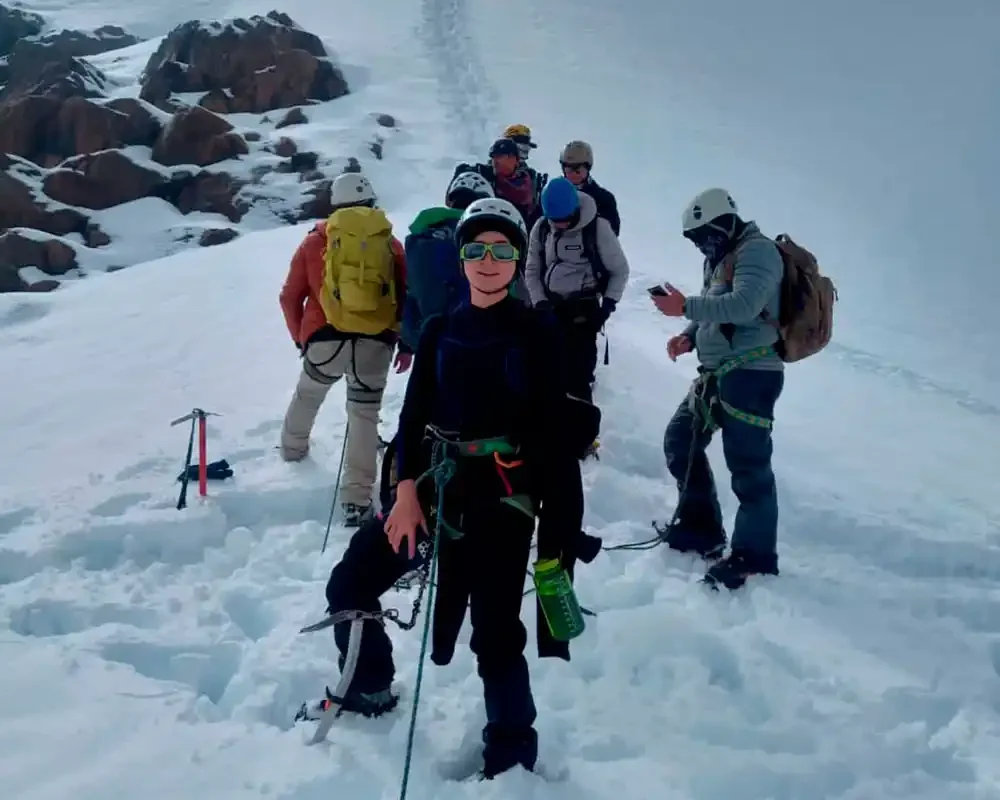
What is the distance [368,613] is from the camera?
3.16m

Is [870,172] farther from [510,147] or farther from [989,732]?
[989,732]

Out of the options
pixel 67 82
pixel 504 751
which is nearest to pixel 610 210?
pixel 504 751

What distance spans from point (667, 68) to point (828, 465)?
102 feet

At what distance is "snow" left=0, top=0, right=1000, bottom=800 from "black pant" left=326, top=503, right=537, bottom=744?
0.85ft

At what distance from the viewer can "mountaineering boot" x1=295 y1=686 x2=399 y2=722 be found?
10.8 ft

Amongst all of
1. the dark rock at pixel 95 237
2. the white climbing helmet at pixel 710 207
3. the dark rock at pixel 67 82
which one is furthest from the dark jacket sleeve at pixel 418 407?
the dark rock at pixel 67 82

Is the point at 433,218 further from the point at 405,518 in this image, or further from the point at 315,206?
the point at 315,206

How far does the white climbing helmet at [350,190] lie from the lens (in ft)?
17.0

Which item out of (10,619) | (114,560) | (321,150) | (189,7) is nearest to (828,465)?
(114,560)

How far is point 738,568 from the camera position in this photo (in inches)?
182

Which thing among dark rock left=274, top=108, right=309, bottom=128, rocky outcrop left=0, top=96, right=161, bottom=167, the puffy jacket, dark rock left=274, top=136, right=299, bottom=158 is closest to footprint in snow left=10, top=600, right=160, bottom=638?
the puffy jacket

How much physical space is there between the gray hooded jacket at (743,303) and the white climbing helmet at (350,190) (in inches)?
86.2

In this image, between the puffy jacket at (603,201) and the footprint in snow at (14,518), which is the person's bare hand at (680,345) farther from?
the footprint in snow at (14,518)

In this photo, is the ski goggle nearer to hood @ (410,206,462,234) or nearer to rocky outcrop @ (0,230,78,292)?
hood @ (410,206,462,234)
